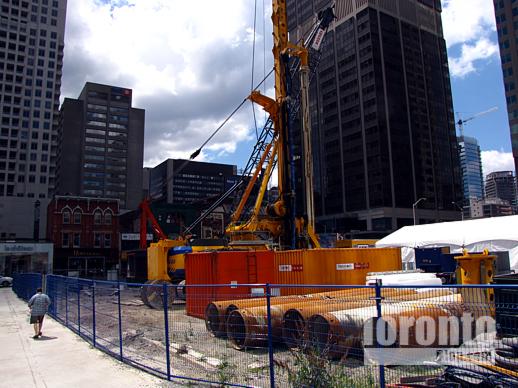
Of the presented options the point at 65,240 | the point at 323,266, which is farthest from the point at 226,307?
the point at 65,240

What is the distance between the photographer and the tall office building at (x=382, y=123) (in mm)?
104625

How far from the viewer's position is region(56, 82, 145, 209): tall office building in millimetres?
147250

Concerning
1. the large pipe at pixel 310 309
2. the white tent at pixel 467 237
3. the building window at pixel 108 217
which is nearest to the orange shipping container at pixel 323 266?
the large pipe at pixel 310 309

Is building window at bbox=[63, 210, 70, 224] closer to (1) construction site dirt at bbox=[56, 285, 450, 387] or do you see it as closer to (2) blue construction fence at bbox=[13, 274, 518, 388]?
(1) construction site dirt at bbox=[56, 285, 450, 387]

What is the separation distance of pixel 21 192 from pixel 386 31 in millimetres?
107835

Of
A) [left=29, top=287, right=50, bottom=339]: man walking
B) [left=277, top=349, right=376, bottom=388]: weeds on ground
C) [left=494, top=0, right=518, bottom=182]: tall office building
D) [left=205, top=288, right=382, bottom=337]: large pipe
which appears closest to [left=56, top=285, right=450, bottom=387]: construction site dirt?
[left=277, top=349, right=376, bottom=388]: weeds on ground

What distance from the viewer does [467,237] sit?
25078 millimetres

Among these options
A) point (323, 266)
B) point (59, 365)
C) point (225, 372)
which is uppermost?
point (323, 266)

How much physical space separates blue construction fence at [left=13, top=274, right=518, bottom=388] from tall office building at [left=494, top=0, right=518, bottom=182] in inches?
3566

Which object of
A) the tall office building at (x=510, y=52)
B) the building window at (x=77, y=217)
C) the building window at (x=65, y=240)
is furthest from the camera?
the tall office building at (x=510, y=52)

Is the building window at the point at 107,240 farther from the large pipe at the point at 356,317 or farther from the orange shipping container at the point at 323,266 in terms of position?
the large pipe at the point at 356,317

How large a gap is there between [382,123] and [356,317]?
105571 mm

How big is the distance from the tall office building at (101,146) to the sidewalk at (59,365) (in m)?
140

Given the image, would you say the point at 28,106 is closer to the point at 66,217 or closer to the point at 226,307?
A: the point at 66,217
